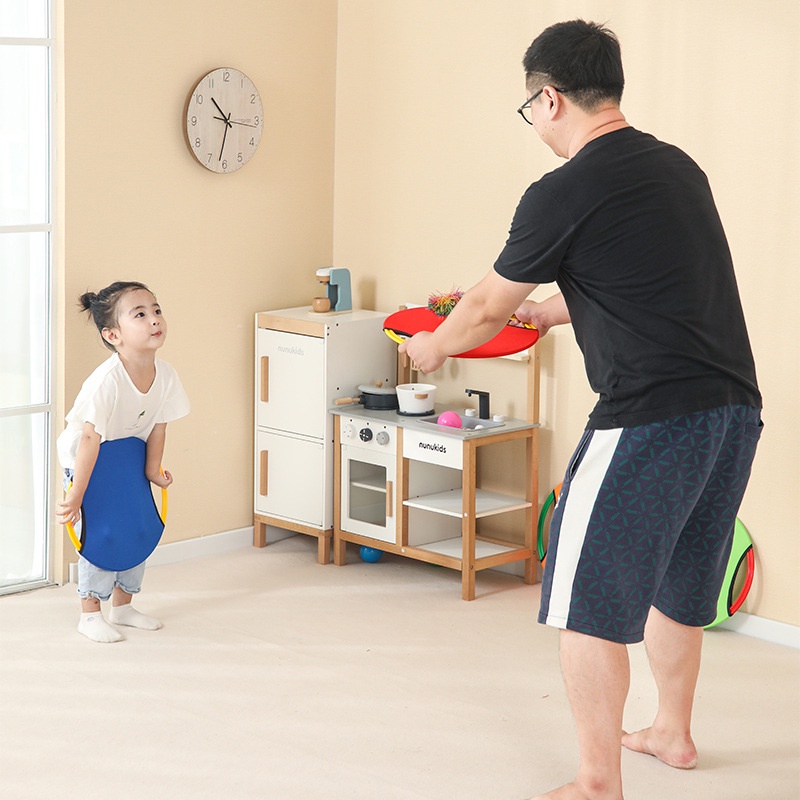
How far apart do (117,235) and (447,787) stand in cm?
211

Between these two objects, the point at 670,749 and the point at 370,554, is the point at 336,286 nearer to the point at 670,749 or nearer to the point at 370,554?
the point at 370,554

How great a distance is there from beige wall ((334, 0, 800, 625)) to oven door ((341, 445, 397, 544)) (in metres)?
0.44

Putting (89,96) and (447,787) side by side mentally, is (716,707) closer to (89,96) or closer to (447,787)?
(447,787)

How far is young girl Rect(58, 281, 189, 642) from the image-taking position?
3.27 metres

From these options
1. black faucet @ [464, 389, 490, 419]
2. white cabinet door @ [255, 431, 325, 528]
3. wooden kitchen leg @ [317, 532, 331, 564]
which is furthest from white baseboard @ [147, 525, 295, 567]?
black faucet @ [464, 389, 490, 419]

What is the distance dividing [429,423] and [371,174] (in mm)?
1017

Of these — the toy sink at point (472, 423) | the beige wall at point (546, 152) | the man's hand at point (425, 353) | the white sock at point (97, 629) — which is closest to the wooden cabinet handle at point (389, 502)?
the toy sink at point (472, 423)

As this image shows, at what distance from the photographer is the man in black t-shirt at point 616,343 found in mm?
2125

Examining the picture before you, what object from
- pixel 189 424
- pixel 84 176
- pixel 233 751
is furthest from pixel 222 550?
pixel 233 751

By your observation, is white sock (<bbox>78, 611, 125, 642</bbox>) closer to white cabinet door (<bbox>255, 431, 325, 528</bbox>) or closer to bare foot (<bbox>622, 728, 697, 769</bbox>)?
white cabinet door (<bbox>255, 431, 325, 528</bbox>)

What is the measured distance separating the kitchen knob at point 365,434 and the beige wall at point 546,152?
43cm

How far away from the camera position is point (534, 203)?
2.13 m

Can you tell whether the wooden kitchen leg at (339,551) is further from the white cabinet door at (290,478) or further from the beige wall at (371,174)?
the beige wall at (371,174)

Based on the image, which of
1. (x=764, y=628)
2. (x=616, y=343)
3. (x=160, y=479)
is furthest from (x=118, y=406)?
(x=764, y=628)
